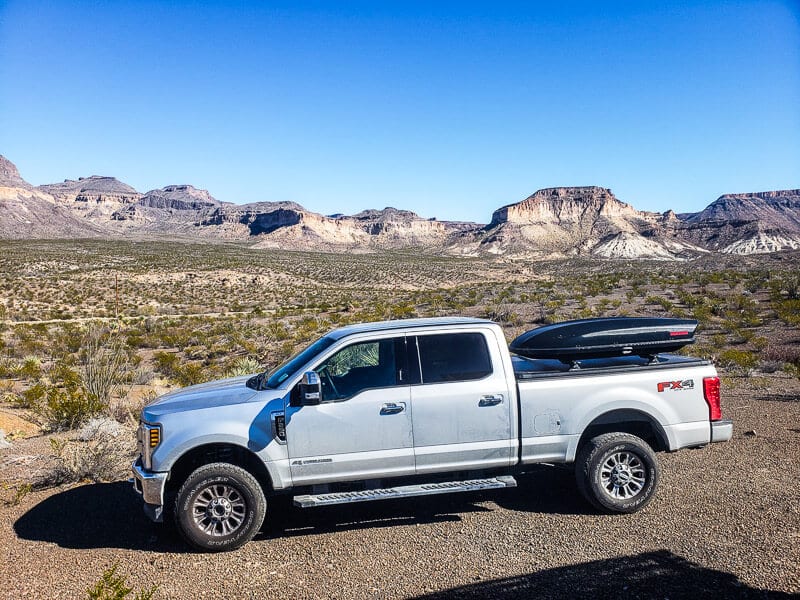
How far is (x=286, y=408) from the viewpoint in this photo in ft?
17.0

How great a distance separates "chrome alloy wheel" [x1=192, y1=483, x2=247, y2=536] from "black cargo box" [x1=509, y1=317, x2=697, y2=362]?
3.20 m

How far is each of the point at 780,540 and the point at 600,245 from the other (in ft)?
434

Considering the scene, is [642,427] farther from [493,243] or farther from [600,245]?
[493,243]

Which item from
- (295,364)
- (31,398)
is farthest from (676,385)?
(31,398)

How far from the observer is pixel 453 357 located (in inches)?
220

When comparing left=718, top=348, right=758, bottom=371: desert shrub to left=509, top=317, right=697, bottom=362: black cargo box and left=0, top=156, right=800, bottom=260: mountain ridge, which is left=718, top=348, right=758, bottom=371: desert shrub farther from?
left=0, top=156, right=800, bottom=260: mountain ridge

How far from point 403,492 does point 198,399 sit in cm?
203

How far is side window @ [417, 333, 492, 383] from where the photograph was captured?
5.50 meters

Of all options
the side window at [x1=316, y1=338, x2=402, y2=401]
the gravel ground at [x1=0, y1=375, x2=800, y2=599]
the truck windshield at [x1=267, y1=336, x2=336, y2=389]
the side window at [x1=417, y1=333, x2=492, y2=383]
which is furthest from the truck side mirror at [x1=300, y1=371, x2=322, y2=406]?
the gravel ground at [x1=0, y1=375, x2=800, y2=599]

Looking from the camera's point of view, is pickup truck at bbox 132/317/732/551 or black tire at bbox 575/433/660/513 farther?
black tire at bbox 575/433/660/513

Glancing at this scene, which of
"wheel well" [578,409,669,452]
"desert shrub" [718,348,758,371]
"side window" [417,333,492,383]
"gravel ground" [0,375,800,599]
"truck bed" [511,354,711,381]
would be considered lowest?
"desert shrub" [718,348,758,371]

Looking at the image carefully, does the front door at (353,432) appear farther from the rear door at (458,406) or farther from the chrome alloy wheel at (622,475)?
the chrome alloy wheel at (622,475)

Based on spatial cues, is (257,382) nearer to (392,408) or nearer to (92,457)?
(392,408)

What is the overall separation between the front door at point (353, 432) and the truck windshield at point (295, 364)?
0.23m
